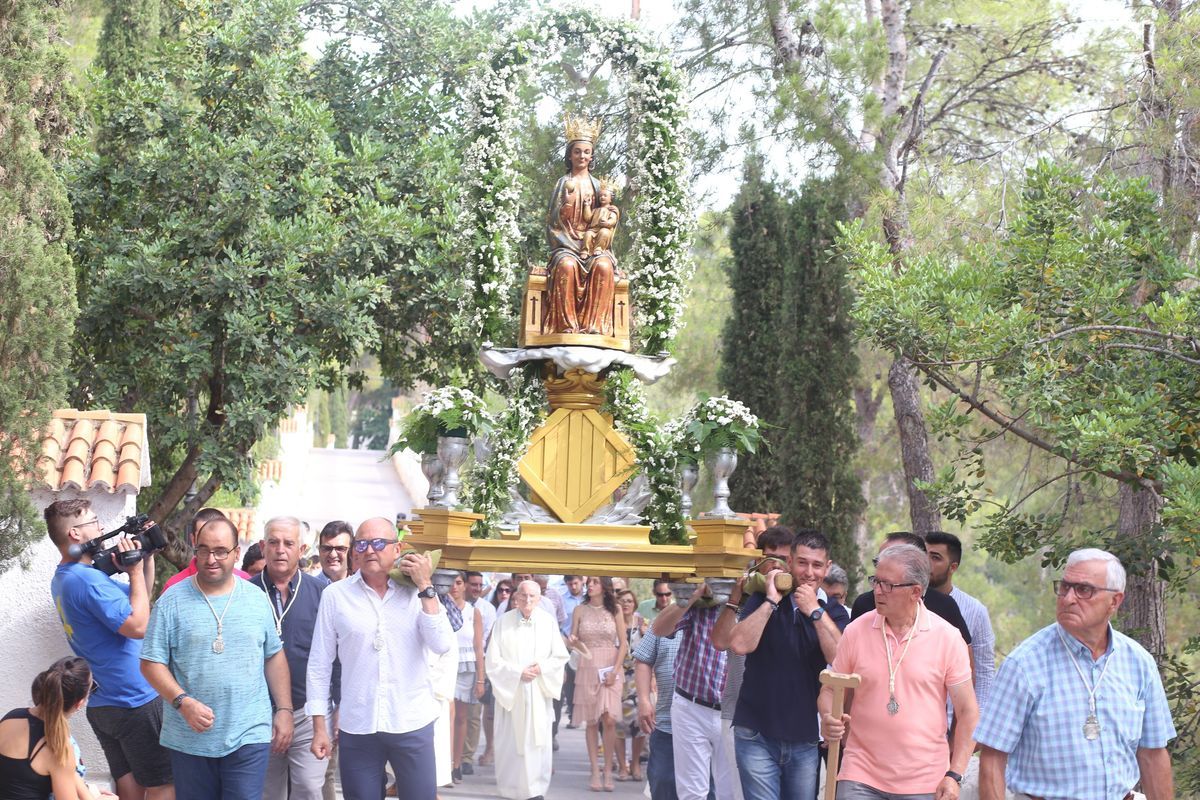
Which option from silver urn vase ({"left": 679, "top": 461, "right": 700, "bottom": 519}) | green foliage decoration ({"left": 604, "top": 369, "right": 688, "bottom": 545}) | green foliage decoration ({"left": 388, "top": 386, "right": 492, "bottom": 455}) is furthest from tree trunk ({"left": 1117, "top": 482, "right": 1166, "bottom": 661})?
green foliage decoration ({"left": 388, "top": 386, "right": 492, "bottom": 455})

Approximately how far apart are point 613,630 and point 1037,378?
586 centimetres

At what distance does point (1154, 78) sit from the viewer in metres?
10.6

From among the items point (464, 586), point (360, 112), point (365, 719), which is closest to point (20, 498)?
point (365, 719)

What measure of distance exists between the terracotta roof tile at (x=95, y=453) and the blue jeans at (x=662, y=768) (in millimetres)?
4797

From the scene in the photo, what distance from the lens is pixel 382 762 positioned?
23.1 ft

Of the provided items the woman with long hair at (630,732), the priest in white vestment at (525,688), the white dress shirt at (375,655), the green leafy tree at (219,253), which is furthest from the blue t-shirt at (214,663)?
the green leafy tree at (219,253)

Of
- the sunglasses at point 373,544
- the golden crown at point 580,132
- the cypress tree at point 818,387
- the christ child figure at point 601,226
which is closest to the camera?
the sunglasses at point 373,544

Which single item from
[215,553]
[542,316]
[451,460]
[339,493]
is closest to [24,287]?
[451,460]

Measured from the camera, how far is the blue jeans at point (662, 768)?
28.1 ft

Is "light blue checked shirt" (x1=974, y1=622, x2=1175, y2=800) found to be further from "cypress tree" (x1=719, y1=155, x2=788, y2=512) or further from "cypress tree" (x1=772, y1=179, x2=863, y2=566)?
"cypress tree" (x1=719, y1=155, x2=788, y2=512)

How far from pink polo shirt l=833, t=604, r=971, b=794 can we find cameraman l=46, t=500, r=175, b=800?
3.63 meters

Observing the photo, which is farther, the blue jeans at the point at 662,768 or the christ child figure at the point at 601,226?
the christ child figure at the point at 601,226

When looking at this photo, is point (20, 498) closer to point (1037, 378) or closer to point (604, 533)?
point (604, 533)

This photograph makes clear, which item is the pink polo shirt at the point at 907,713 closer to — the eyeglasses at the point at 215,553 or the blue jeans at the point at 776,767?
the blue jeans at the point at 776,767
